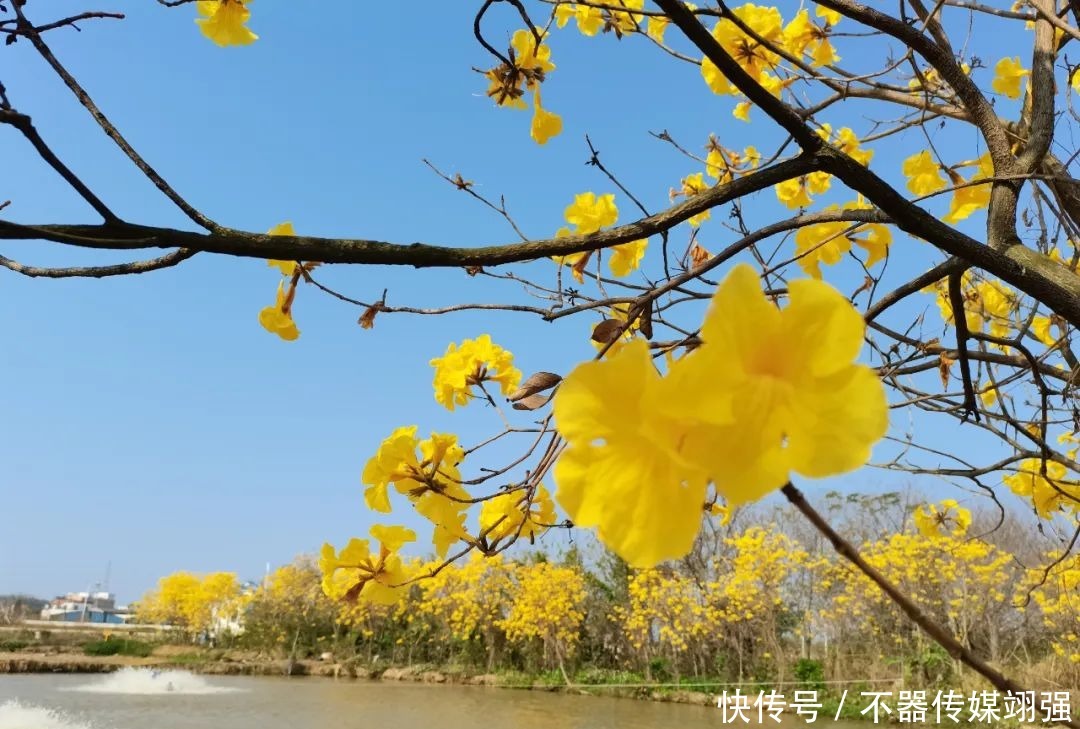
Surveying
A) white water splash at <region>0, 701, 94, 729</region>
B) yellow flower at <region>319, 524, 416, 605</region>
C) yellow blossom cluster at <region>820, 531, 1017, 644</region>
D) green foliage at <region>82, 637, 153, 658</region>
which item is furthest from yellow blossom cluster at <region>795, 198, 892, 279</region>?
green foliage at <region>82, 637, 153, 658</region>

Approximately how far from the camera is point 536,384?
1.06m

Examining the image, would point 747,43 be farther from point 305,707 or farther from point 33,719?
point 305,707

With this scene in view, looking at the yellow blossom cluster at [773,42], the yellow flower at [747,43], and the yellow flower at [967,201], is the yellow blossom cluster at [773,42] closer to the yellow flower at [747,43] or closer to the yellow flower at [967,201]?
the yellow flower at [747,43]

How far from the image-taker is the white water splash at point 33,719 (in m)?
7.34

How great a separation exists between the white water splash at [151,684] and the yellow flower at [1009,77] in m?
13.1

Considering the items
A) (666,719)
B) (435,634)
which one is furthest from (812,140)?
(435,634)

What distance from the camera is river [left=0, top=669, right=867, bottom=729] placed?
8.22 metres

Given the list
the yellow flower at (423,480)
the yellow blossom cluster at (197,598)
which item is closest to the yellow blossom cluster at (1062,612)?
the yellow flower at (423,480)

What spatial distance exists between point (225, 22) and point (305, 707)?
1024 centimetres

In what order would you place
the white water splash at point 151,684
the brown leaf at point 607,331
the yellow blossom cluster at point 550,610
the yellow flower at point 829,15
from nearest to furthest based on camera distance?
the brown leaf at point 607,331 → the yellow flower at point 829,15 → the white water splash at point 151,684 → the yellow blossom cluster at point 550,610

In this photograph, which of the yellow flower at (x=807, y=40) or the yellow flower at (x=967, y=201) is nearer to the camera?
the yellow flower at (x=967, y=201)

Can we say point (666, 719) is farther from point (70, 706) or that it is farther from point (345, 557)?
point (345, 557)

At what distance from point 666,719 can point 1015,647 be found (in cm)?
521

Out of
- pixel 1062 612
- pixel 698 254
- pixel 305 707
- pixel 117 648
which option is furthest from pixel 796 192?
pixel 117 648
